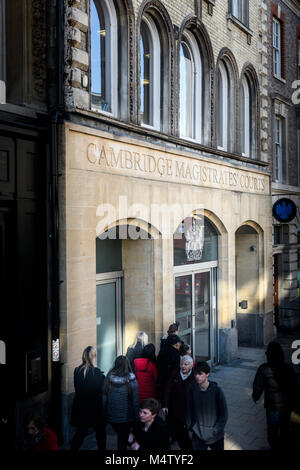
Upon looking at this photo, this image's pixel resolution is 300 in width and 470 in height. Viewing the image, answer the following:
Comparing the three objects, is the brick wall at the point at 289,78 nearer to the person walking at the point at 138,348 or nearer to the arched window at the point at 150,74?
the arched window at the point at 150,74

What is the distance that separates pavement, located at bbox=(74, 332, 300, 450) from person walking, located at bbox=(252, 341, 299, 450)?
571 millimetres

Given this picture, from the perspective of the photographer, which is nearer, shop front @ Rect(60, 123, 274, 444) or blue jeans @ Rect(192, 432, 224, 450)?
blue jeans @ Rect(192, 432, 224, 450)

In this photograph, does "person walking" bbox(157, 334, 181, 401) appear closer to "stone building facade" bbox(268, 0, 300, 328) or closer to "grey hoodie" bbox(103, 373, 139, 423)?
"grey hoodie" bbox(103, 373, 139, 423)

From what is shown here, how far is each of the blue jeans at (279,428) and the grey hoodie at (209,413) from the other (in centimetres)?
118

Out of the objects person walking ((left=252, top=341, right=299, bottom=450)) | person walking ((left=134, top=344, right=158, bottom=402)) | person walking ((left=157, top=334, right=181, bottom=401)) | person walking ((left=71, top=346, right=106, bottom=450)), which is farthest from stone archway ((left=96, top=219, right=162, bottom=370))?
person walking ((left=252, top=341, right=299, bottom=450))

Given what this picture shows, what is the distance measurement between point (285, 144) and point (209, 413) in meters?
14.1

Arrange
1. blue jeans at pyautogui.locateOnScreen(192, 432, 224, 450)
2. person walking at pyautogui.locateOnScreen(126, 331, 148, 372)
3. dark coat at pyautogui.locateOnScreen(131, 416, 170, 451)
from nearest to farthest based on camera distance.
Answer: dark coat at pyautogui.locateOnScreen(131, 416, 170, 451) < blue jeans at pyautogui.locateOnScreen(192, 432, 224, 450) < person walking at pyautogui.locateOnScreen(126, 331, 148, 372)

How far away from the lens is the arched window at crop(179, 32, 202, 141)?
12062 millimetres
